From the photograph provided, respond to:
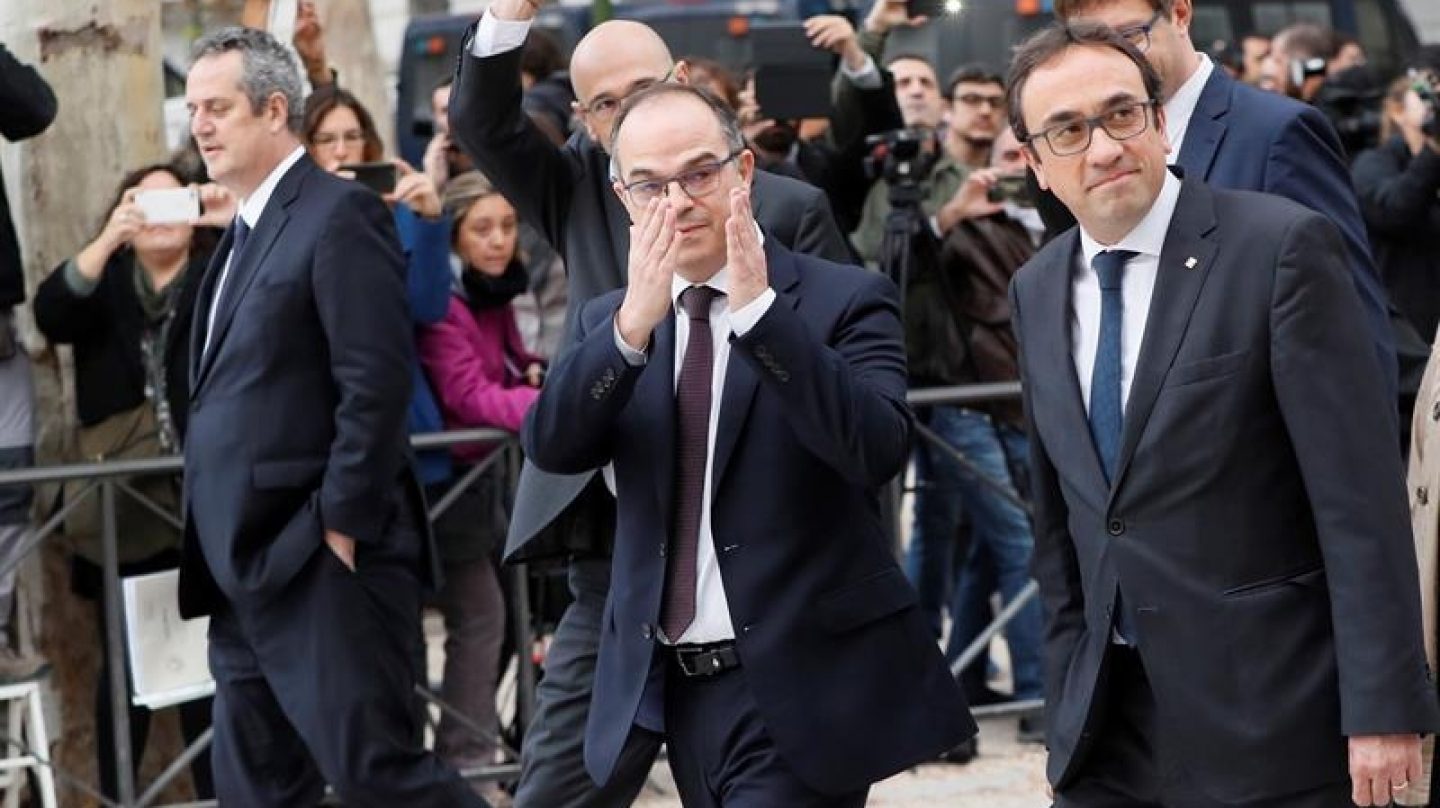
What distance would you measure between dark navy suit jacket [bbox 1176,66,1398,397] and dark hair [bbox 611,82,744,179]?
97cm

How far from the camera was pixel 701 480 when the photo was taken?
4.97 metres

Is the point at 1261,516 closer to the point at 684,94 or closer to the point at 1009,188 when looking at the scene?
the point at 684,94

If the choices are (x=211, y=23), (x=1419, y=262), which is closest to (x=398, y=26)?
(x=211, y=23)

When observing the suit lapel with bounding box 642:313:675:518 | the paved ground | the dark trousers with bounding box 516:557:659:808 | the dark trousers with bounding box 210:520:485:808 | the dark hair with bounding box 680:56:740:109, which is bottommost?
the paved ground

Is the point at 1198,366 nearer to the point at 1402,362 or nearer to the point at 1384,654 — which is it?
the point at 1384,654

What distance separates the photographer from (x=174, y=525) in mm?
8023

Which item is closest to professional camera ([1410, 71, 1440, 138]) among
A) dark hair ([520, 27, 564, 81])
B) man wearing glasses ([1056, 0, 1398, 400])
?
dark hair ([520, 27, 564, 81])

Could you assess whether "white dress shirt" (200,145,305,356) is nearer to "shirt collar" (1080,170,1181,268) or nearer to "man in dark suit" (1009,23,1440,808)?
"man in dark suit" (1009,23,1440,808)

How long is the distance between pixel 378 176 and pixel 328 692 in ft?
6.87

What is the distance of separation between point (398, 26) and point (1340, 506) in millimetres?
26710

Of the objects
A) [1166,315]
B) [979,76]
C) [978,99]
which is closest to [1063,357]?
[1166,315]

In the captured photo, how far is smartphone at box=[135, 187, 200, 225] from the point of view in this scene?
7.92 m

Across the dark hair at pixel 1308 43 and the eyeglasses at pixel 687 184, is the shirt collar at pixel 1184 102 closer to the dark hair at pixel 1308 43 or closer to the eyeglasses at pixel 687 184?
the eyeglasses at pixel 687 184

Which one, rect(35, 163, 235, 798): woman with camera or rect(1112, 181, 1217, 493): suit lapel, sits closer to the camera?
rect(1112, 181, 1217, 493): suit lapel
